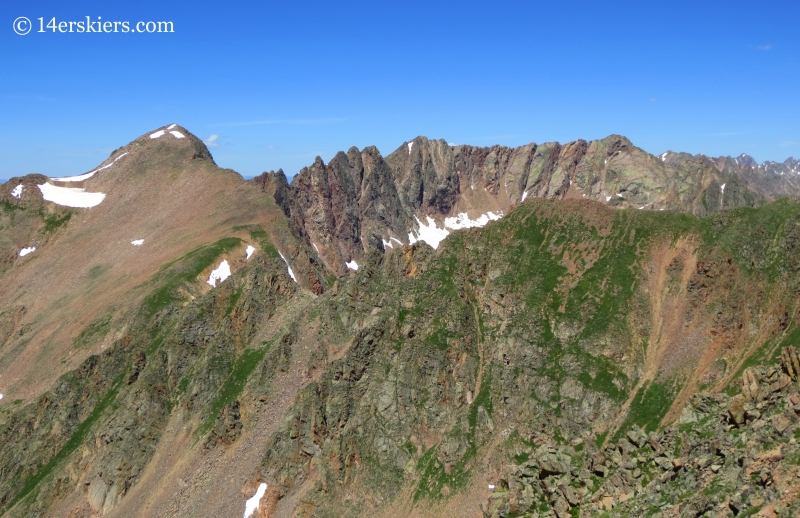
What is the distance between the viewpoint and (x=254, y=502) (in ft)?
293

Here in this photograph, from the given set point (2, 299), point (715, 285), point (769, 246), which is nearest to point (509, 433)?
point (715, 285)

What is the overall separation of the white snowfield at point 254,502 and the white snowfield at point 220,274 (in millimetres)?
62614

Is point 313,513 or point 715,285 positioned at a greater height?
point 715,285

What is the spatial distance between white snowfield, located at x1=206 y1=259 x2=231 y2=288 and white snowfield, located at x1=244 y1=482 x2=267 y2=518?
6261 cm

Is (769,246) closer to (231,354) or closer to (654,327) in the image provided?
(654,327)

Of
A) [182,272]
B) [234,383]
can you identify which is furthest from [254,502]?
[182,272]

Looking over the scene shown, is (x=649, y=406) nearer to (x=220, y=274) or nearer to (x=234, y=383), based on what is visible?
(x=234, y=383)

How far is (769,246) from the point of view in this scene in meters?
97.8

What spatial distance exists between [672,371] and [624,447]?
127ft

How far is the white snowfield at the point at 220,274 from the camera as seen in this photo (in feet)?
473

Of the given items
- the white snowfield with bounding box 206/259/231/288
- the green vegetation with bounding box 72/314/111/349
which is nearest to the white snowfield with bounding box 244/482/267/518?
the white snowfield with bounding box 206/259/231/288

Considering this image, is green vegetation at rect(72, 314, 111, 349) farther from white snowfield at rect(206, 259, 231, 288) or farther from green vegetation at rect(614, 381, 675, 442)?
green vegetation at rect(614, 381, 675, 442)

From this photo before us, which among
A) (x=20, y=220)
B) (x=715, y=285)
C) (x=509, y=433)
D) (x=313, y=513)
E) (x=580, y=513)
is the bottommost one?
(x=313, y=513)

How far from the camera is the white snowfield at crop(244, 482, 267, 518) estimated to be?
88.3m
